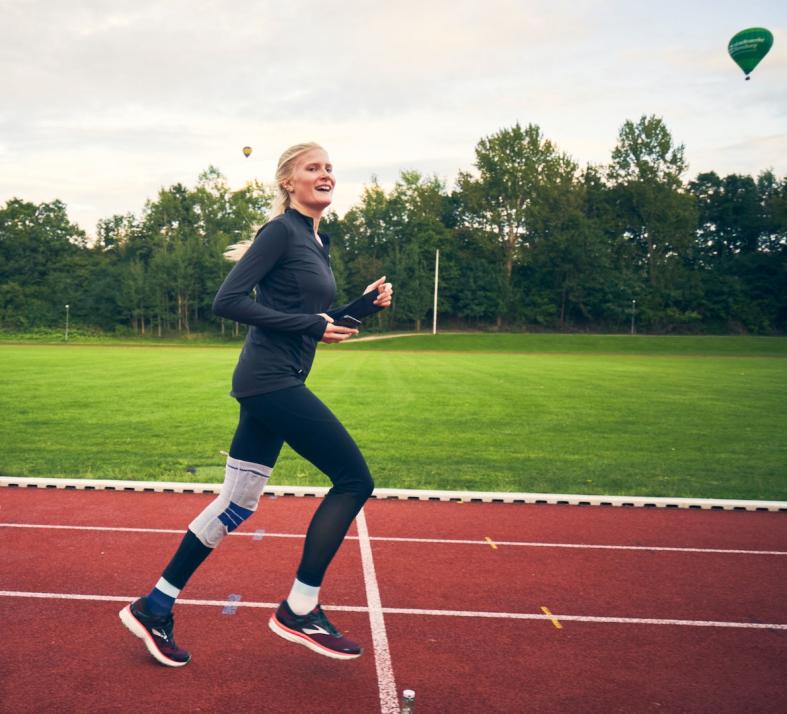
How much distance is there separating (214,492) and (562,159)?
7832 cm

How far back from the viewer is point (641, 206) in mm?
76125

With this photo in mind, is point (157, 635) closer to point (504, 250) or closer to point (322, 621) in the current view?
point (322, 621)

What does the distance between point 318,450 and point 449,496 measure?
147 inches

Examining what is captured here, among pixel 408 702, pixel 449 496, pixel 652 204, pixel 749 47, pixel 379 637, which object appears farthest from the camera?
pixel 652 204

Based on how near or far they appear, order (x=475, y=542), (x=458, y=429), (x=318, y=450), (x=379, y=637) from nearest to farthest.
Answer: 1. (x=318, y=450)
2. (x=379, y=637)
3. (x=475, y=542)
4. (x=458, y=429)

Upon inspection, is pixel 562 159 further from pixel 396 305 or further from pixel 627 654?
pixel 627 654

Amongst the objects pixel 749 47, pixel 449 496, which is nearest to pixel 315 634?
pixel 449 496

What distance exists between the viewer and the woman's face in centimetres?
329

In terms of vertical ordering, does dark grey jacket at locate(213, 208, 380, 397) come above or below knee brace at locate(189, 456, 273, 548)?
above

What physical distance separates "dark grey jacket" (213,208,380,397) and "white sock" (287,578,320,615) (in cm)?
99

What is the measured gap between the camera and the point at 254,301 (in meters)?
3.11

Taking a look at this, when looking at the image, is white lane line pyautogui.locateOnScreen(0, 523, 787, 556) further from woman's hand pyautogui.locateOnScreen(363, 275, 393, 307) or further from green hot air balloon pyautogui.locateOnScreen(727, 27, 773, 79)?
green hot air balloon pyautogui.locateOnScreen(727, 27, 773, 79)

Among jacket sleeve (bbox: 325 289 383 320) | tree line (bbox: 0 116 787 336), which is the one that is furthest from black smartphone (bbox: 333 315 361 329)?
tree line (bbox: 0 116 787 336)

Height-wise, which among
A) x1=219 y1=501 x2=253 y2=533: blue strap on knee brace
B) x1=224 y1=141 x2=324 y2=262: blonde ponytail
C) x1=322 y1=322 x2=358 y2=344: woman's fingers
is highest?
x1=224 y1=141 x2=324 y2=262: blonde ponytail
